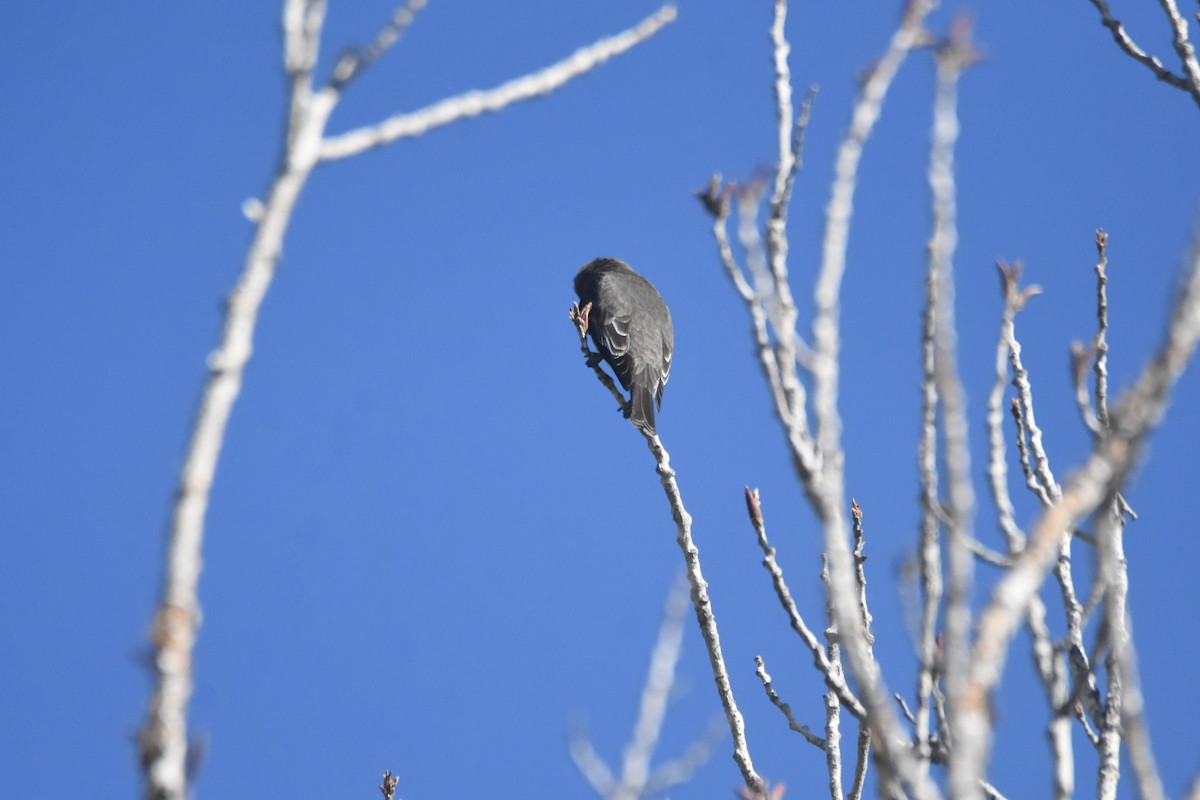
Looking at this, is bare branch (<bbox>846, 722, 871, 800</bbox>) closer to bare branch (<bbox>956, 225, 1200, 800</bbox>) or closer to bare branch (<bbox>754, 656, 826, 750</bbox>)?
bare branch (<bbox>754, 656, 826, 750</bbox>)

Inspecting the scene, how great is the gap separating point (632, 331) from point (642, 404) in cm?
127

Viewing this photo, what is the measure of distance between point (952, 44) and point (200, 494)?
1626 millimetres

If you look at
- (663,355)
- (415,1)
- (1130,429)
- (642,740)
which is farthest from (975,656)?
(663,355)

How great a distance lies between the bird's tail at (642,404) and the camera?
8580 millimetres

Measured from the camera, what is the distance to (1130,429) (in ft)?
5.24

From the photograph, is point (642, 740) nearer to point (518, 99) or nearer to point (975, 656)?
point (975, 656)

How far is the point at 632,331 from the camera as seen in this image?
33.7 feet

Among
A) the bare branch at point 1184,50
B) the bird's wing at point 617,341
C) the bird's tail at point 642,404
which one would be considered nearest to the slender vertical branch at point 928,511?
the bare branch at point 1184,50

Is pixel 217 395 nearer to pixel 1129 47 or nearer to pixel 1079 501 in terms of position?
pixel 1079 501

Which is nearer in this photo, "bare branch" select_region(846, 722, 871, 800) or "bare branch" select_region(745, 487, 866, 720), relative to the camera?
"bare branch" select_region(745, 487, 866, 720)

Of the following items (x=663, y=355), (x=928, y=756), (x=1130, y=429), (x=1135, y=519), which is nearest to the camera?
(x=1130, y=429)

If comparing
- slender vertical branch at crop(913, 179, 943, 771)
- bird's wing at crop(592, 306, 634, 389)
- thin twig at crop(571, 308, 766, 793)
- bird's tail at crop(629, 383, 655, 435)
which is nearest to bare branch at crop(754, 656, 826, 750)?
thin twig at crop(571, 308, 766, 793)

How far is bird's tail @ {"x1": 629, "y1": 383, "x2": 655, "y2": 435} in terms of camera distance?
28.2ft

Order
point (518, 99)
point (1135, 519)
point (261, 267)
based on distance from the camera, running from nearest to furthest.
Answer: point (261, 267) → point (518, 99) → point (1135, 519)
